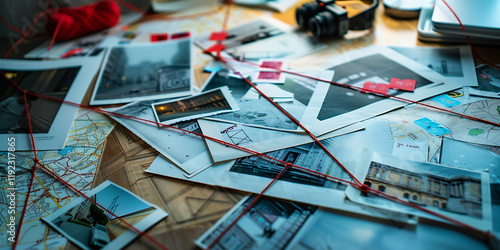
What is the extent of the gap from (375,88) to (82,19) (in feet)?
3.42

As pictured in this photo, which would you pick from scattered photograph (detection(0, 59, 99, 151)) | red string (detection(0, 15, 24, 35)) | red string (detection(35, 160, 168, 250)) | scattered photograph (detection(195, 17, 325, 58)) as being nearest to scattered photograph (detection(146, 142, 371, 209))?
red string (detection(35, 160, 168, 250))

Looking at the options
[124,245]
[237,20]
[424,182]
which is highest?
[237,20]

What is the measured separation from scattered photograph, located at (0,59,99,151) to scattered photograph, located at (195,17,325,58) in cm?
41

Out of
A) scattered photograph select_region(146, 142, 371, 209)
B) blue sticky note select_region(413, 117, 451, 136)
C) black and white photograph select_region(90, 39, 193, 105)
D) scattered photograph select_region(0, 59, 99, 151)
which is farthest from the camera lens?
black and white photograph select_region(90, 39, 193, 105)

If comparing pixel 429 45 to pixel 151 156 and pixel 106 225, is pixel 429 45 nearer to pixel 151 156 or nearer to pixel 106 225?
pixel 151 156

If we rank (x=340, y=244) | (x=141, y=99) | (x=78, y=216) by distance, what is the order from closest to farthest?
(x=340, y=244) < (x=78, y=216) < (x=141, y=99)

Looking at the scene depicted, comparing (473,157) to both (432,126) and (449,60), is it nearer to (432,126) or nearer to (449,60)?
(432,126)

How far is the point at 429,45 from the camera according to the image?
113 cm

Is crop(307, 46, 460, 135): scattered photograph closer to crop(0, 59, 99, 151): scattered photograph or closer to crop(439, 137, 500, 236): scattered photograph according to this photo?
crop(439, 137, 500, 236): scattered photograph

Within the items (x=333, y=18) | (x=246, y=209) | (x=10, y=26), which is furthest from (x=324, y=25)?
(x=10, y=26)

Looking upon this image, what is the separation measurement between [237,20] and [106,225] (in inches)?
36.5

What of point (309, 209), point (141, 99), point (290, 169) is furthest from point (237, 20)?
point (309, 209)

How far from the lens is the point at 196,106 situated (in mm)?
1000

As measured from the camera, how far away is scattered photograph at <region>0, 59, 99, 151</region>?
965mm
